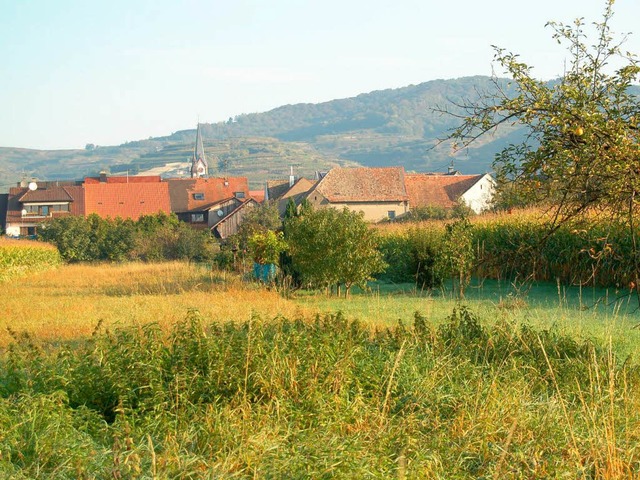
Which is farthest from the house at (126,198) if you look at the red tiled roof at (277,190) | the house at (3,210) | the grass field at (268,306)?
the grass field at (268,306)

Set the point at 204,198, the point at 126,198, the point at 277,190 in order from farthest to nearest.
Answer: the point at 277,190, the point at 204,198, the point at 126,198

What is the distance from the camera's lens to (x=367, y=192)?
78.3 meters

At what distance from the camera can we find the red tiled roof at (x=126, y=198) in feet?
268

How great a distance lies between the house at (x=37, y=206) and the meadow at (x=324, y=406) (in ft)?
245

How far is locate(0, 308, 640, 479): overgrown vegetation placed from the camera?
5.64 metres

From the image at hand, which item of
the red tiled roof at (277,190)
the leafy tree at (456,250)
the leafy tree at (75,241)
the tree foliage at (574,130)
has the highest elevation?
the tree foliage at (574,130)

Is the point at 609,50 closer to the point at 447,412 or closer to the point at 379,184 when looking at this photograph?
the point at 447,412

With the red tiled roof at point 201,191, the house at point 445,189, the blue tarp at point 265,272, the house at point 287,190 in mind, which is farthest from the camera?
the red tiled roof at point 201,191

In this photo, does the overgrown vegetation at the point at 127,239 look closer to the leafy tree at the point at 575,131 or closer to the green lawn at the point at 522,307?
the green lawn at the point at 522,307

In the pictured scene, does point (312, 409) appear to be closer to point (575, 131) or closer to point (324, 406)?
point (324, 406)

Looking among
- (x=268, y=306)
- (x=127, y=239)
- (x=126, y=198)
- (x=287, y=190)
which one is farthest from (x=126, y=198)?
(x=268, y=306)

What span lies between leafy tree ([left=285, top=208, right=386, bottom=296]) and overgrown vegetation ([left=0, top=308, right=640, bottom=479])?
12.0m

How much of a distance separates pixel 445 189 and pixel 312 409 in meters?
72.8

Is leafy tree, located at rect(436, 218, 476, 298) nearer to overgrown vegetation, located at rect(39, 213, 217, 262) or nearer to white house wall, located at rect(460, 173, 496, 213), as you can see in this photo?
overgrown vegetation, located at rect(39, 213, 217, 262)
